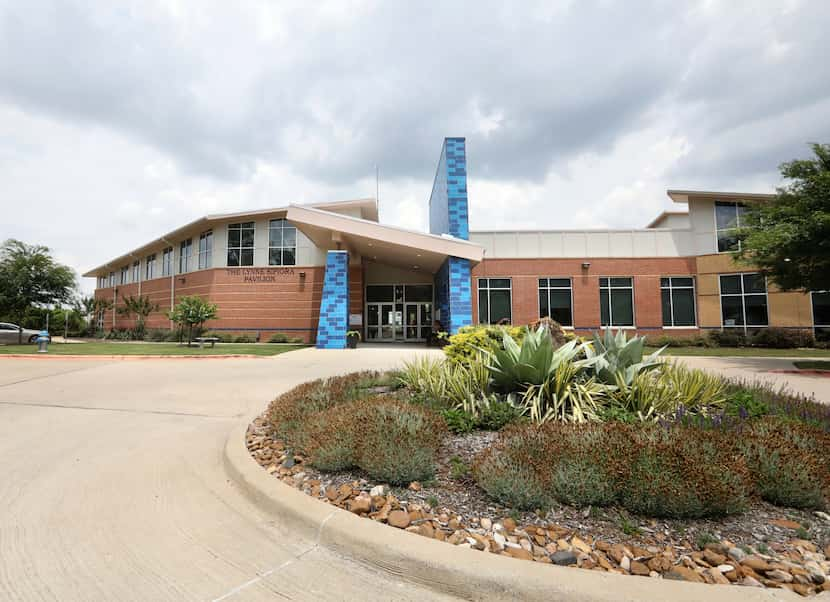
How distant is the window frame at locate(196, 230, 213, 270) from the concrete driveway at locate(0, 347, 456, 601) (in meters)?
23.9

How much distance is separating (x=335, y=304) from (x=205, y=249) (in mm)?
14003

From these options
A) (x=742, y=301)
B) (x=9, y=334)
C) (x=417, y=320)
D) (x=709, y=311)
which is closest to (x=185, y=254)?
(x=9, y=334)

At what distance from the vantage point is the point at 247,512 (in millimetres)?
3273

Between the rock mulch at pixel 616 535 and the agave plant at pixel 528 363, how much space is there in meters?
2.05

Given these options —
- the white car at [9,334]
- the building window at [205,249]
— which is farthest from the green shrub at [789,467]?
the white car at [9,334]

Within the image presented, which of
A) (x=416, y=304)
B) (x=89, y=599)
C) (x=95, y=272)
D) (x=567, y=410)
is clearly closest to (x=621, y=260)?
→ (x=416, y=304)

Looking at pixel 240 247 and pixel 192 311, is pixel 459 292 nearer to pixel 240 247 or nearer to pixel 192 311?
pixel 192 311

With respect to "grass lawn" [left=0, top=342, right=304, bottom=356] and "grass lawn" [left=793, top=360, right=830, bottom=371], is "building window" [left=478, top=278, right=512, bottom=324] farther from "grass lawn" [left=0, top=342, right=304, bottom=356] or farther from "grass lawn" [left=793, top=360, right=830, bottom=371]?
"grass lawn" [left=793, top=360, right=830, bottom=371]

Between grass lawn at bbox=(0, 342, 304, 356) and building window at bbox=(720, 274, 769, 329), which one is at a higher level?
building window at bbox=(720, 274, 769, 329)

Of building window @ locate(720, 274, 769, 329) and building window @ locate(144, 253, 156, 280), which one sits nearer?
building window @ locate(720, 274, 769, 329)

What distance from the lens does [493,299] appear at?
26.2 metres

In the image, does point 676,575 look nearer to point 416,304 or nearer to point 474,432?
point 474,432

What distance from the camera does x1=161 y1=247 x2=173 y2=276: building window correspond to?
3469cm

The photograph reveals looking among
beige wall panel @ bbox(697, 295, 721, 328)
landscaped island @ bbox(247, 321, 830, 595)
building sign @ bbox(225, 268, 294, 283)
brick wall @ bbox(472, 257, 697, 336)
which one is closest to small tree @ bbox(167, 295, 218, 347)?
building sign @ bbox(225, 268, 294, 283)
